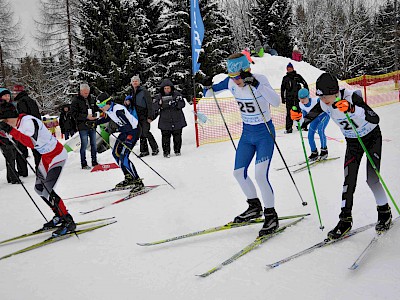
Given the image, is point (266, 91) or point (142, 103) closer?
point (266, 91)

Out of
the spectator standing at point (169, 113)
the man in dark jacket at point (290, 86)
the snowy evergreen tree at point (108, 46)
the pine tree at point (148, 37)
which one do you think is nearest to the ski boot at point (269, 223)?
the spectator standing at point (169, 113)

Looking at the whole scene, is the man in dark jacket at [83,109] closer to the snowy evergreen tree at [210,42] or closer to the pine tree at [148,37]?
the pine tree at [148,37]

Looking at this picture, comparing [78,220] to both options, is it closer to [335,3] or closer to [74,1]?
[74,1]

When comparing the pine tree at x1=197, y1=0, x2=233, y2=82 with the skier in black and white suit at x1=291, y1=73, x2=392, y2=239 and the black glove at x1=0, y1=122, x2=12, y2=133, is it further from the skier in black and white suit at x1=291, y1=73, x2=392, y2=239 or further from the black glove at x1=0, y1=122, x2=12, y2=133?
the skier in black and white suit at x1=291, y1=73, x2=392, y2=239

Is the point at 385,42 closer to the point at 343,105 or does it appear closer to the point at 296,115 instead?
the point at 296,115

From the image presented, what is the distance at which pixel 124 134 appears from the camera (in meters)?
6.16

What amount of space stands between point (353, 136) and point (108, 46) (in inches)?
712

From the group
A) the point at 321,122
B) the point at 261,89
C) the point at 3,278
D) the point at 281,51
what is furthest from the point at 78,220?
the point at 281,51

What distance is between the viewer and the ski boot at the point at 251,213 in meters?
4.05

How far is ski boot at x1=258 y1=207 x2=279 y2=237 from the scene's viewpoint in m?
3.68

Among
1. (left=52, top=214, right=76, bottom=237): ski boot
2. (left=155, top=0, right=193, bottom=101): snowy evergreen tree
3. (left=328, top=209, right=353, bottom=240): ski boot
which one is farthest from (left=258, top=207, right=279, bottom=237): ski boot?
(left=155, top=0, right=193, bottom=101): snowy evergreen tree

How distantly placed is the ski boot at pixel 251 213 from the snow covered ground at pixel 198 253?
0.13m

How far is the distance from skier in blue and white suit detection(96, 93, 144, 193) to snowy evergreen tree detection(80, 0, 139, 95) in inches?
560

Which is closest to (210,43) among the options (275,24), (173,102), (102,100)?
(275,24)
